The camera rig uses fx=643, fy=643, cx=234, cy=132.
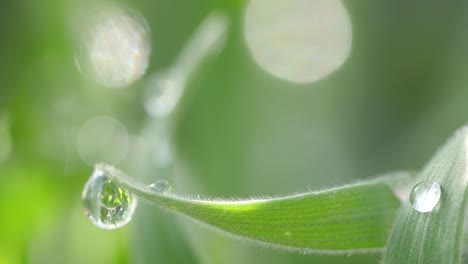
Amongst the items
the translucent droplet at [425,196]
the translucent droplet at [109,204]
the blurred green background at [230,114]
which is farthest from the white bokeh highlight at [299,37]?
the translucent droplet at [425,196]

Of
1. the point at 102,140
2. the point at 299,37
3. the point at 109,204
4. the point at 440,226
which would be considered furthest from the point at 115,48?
the point at 440,226

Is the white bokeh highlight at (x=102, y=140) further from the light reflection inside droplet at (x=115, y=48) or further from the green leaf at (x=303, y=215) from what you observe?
the green leaf at (x=303, y=215)

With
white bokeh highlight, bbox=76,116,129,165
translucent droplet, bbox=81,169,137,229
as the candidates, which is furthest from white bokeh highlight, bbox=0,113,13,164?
translucent droplet, bbox=81,169,137,229

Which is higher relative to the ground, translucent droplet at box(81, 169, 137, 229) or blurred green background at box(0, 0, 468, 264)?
translucent droplet at box(81, 169, 137, 229)

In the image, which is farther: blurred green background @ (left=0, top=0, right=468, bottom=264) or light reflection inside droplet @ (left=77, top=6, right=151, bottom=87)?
light reflection inside droplet @ (left=77, top=6, right=151, bottom=87)

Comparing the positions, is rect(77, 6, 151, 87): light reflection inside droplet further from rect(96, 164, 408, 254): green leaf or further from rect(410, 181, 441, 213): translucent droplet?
rect(410, 181, 441, 213): translucent droplet

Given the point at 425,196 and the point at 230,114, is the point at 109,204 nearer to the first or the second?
the point at 425,196

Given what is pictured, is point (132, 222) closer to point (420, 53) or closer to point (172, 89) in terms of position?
point (172, 89)
